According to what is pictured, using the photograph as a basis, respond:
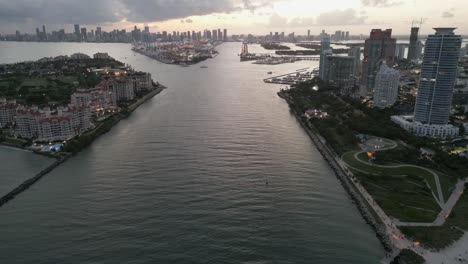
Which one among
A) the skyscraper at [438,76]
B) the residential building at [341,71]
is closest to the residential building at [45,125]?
the skyscraper at [438,76]

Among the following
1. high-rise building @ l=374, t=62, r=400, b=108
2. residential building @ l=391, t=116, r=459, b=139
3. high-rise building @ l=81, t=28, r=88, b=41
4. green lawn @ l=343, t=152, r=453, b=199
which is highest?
high-rise building @ l=81, t=28, r=88, b=41

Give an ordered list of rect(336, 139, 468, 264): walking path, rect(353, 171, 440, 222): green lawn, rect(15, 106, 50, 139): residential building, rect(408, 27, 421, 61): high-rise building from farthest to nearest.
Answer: rect(408, 27, 421, 61): high-rise building, rect(15, 106, 50, 139): residential building, rect(353, 171, 440, 222): green lawn, rect(336, 139, 468, 264): walking path

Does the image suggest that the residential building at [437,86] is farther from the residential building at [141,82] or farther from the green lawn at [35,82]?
the green lawn at [35,82]

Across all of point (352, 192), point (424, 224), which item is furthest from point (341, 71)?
point (424, 224)

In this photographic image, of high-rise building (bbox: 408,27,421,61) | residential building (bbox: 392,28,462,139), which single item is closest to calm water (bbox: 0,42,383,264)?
residential building (bbox: 392,28,462,139)

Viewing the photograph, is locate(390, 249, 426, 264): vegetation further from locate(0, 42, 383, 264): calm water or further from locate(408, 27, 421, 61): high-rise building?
locate(408, 27, 421, 61): high-rise building

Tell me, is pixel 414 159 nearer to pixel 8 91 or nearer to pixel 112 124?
pixel 112 124

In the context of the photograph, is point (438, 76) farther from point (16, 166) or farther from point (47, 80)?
point (47, 80)
